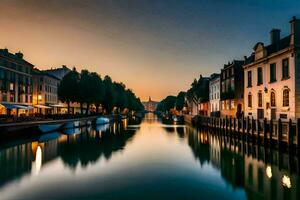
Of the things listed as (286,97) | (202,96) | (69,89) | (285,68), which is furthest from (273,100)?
(69,89)

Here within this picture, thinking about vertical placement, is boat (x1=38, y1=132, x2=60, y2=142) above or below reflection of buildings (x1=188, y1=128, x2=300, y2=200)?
above

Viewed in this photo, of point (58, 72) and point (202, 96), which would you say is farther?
point (58, 72)

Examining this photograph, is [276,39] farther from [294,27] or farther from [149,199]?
[149,199]

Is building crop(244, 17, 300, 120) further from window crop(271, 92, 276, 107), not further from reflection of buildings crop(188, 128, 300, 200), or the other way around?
reflection of buildings crop(188, 128, 300, 200)

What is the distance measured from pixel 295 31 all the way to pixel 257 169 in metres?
20.7

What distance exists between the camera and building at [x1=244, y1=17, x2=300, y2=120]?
110 feet

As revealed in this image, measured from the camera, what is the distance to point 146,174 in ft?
64.3

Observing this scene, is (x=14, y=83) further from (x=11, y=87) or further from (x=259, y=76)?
(x=259, y=76)

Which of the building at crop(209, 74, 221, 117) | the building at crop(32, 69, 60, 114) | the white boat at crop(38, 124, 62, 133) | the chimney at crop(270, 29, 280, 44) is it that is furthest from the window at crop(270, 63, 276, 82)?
the building at crop(32, 69, 60, 114)

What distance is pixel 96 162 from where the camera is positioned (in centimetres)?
2352

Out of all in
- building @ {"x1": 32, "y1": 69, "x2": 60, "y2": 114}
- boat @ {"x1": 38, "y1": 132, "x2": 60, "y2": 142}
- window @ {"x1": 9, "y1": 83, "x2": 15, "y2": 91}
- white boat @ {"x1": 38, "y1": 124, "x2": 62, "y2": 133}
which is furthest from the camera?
building @ {"x1": 32, "y1": 69, "x2": 60, "y2": 114}

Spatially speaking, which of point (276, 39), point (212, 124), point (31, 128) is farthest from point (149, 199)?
point (212, 124)

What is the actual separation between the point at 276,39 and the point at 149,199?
3996 cm

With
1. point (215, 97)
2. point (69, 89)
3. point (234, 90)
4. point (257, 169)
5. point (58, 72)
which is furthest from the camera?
point (58, 72)
